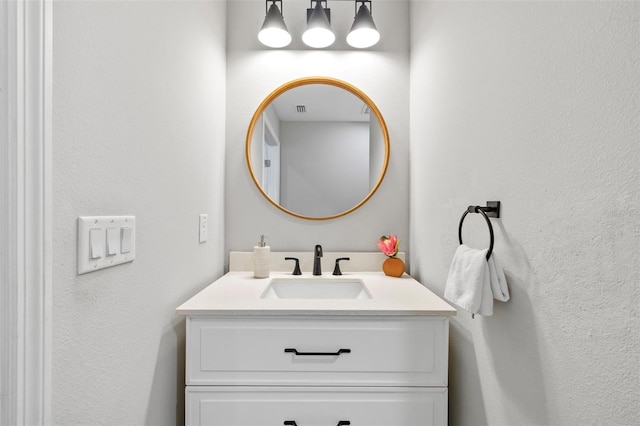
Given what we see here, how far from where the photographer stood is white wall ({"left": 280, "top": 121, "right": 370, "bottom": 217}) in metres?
1.68

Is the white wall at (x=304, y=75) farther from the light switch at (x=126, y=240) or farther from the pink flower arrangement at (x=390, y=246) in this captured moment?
the light switch at (x=126, y=240)

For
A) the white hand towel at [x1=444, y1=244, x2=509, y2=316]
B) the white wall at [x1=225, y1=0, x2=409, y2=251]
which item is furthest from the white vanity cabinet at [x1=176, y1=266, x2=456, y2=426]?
the white wall at [x1=225, y1=0, x2=409, y2=251]

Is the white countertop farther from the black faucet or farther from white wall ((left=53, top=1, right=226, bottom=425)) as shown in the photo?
the black faucet

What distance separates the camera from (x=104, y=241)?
0.71 m

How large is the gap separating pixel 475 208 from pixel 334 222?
2.91 ft

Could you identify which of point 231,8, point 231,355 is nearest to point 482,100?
point 231,355

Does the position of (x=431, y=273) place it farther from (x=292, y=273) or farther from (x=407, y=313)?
(x=292, y=273)

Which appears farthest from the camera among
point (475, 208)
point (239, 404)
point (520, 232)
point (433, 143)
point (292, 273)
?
point (292, 273)

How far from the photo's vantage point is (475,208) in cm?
86

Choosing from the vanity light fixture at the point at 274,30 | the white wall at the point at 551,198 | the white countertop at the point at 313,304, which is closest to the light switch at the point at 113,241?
the white countertop at the point at 313,304

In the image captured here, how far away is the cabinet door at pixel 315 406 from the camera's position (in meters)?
1.02

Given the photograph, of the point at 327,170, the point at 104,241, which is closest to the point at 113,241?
the point at 104,241

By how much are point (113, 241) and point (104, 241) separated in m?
0.03

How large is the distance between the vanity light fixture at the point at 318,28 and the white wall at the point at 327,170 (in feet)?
1.23
